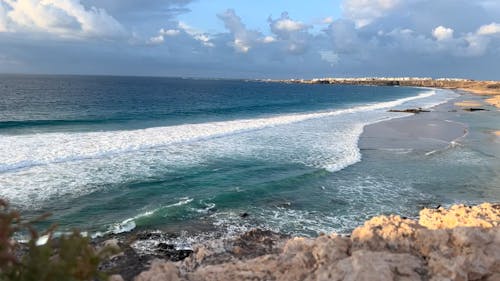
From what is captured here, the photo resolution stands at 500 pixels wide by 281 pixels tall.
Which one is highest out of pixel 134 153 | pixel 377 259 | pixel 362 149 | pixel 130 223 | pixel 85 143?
pixel 377 259

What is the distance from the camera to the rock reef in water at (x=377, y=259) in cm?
783

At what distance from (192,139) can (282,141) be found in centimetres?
693

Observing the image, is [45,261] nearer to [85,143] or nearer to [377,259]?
[377,259]

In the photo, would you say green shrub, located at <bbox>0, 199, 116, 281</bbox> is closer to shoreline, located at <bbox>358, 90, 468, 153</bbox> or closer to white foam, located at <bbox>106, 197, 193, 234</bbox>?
white foam, located at <bbox>106, 197, 193, 234</bbox>

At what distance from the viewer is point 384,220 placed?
1045 cm

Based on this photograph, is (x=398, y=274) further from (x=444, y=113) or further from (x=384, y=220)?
(x=444, y=113)

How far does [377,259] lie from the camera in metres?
7.99

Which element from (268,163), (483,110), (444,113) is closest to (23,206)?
(268,163)

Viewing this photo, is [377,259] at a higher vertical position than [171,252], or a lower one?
higher

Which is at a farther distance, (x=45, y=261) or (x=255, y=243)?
(x=255, y=243)

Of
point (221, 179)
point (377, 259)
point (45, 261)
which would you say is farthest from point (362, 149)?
point (45, 261)

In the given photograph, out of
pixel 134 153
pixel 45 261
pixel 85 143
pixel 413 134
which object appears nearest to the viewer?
pixel 45 261

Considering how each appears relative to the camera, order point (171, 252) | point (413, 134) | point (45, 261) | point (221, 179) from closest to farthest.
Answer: point (45, 261) → point (171, 252) → point (221, 179) → point (413, 134)

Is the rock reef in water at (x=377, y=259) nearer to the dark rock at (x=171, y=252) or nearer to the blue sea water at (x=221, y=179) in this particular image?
the dark rock at (x=171, y=252)
